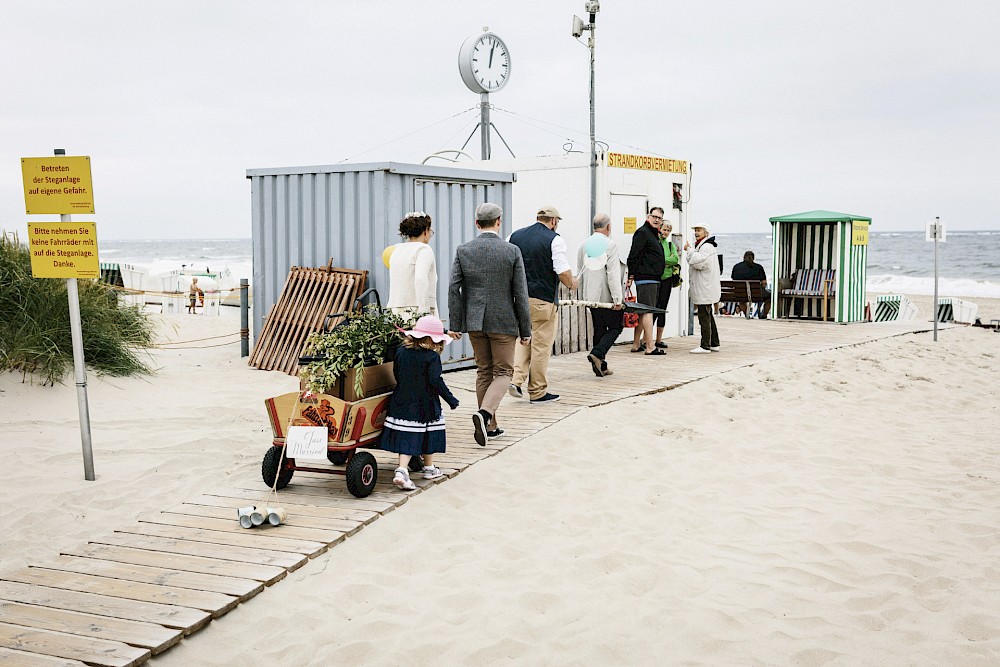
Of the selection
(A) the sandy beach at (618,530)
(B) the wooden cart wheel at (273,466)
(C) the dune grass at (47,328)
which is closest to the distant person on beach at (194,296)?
(C) the dune grass at (47,328)

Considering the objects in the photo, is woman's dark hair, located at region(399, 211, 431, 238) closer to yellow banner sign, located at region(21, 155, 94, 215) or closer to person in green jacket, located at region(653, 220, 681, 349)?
yellow banner sign, located at region(21, 155, 94, 215)

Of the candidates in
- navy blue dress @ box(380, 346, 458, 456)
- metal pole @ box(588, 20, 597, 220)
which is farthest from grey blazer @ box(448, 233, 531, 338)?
metal pole @ box(588, 20, 597, 220)

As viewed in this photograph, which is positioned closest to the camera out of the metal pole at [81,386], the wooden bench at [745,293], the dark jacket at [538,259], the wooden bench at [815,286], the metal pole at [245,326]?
the metal pole at [81,386]

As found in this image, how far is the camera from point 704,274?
39.6 feet

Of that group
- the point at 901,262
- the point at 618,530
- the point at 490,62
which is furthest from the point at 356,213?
the point at 901,262

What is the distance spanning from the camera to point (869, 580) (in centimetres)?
477

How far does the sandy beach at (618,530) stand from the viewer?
159 inches

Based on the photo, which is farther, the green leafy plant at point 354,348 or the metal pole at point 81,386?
the metal pole at point 81,386

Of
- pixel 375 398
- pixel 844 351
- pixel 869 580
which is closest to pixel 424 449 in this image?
pixel 375 398

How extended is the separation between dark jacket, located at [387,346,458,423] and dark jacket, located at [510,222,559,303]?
264cm

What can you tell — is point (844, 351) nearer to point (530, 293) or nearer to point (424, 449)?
point (530, 293)

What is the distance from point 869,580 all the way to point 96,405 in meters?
6.74

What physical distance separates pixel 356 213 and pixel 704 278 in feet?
15.4

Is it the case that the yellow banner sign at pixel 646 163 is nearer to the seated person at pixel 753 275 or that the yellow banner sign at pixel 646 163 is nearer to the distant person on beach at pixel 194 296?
the seated person at pixel 753 275
